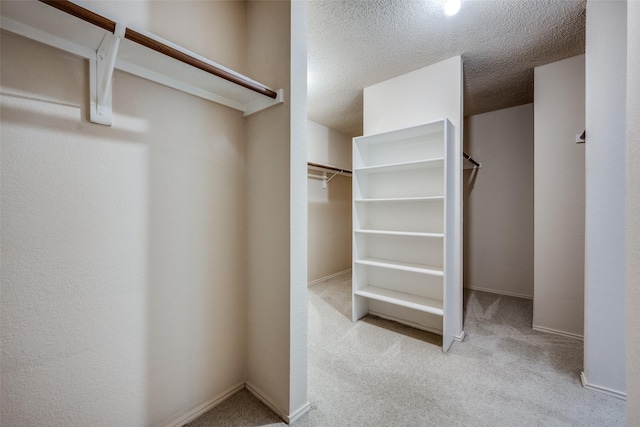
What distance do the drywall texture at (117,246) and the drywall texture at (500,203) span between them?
3.55 m

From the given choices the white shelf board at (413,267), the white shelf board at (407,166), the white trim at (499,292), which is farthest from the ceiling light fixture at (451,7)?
the white trim at (499,292)

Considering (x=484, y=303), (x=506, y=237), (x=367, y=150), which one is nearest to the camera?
(x=367, y=150)

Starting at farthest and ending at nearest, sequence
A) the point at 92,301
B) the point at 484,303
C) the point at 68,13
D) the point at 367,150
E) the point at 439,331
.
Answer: the point at 484,303
the point at 367,150
the point at 439,331
the point at 92,301
the point at 68,13

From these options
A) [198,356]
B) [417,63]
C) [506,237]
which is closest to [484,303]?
[506,237]

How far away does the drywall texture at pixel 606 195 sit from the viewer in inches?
59.5

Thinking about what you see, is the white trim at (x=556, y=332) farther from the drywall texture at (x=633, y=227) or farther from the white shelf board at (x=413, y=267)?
the drywall texture at (x=633, y=227)

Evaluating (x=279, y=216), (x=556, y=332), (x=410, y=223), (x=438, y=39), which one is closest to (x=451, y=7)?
(x=438, y=39)

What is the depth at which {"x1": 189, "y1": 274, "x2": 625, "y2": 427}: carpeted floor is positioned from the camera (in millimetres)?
1383

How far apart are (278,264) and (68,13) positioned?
122cm

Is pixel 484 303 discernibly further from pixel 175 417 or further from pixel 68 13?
pixel 68 13

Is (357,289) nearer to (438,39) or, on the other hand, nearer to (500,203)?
(438,39)

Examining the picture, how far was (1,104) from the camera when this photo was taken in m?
0.86

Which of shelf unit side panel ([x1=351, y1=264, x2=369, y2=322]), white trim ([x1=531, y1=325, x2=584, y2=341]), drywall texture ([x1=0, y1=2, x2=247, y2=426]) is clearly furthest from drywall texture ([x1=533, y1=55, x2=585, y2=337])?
drywall texture ([x1=0, y1=2, x2=247, y2=426])

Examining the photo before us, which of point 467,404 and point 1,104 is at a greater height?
point 1,104
